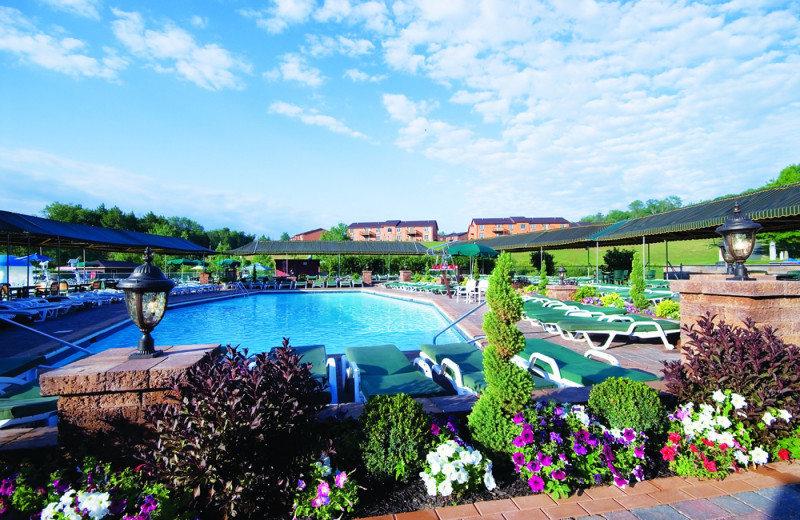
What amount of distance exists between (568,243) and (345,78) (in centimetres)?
1332

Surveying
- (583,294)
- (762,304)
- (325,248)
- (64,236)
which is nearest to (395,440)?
(762,304)

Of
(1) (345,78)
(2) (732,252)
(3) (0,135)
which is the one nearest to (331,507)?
(2) (732,252)

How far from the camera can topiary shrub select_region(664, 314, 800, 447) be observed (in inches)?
95.4

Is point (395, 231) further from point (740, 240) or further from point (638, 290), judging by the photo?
point (740, 240)

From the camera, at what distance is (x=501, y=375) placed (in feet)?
7.96

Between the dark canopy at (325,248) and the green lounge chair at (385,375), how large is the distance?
22.0 metres

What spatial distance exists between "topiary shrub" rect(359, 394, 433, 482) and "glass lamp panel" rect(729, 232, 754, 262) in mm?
3819

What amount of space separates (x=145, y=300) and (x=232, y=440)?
1113mm

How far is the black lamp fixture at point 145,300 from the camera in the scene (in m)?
2.28

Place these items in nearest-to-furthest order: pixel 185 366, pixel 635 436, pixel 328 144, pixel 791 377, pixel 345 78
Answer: pixel 185 366, pixel 635 436, pixel 791 377, pixel 345 78, pixel 328 144

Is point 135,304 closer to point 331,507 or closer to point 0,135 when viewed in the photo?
point 331,507

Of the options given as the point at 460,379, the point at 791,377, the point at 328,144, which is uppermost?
the point at 328,144

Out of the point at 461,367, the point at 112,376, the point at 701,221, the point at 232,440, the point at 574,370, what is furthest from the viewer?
the point at 701,221

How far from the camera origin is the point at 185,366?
212 centimetres
